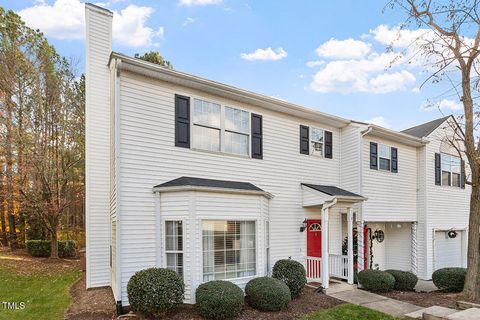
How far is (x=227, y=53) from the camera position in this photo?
15.3m

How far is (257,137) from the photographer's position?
1091 cm

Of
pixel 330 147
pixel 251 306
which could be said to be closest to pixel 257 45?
pixel 330 147

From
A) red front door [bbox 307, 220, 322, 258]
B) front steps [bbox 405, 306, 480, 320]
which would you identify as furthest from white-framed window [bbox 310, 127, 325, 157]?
front steps [bbox 405, 306, 480, 320]

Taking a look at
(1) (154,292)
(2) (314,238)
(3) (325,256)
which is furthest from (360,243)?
(1) (154,292)

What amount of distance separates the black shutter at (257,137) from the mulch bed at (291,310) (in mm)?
4541

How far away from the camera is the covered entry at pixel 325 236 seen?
10.6m

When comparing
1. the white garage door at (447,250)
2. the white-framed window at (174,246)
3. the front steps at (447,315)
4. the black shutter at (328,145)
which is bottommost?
the white garage door at (447,250)

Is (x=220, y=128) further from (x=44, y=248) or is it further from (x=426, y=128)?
(x=44, y=248)

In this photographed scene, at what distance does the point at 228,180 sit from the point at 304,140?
12.6 ft

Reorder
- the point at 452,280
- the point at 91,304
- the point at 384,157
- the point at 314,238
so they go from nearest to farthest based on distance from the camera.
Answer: the point at 91,304, the point at 452,280, the point at 314,238, the point at 384,157

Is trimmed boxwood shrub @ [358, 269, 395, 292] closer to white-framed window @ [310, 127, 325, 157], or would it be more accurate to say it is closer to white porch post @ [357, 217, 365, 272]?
white porch post @ [357, 217, 365, 272]

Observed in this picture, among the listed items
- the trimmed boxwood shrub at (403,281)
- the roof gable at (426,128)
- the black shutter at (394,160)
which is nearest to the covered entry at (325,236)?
the trimmed boxwood shrub at (403,281)

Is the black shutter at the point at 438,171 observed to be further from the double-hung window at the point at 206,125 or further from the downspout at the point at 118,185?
the downspout at the point at 118,185

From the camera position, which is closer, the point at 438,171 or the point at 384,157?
the point at 384,157
